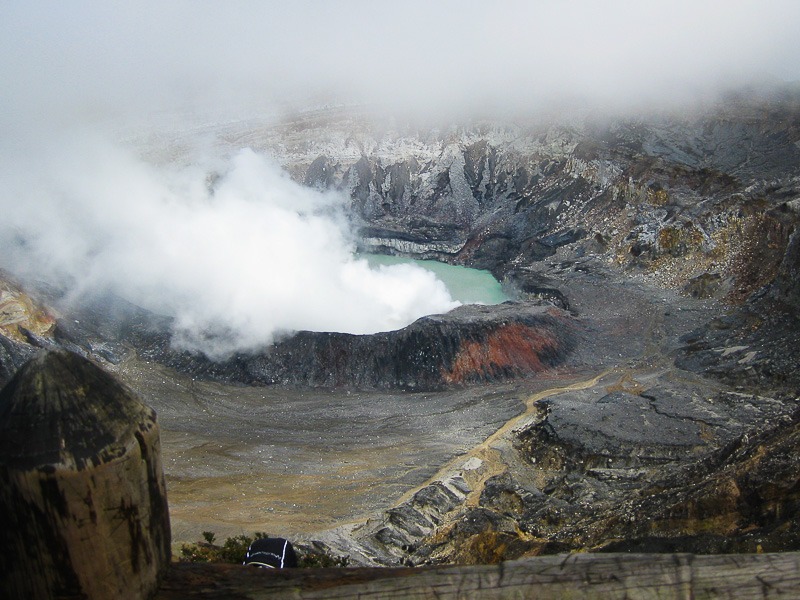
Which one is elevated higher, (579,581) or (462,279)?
(462,279)

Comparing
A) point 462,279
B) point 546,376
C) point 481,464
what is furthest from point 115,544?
point 462,279

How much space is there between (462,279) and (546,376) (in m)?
25.5

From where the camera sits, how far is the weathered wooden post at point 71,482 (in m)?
2.17

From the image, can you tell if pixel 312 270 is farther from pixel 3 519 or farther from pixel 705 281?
pixel 3 519

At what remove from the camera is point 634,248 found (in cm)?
4959

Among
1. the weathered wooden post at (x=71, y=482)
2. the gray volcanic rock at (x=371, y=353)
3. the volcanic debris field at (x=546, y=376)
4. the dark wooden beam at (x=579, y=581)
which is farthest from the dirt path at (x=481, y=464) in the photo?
the weathered wooden post at (x=71, y=482)

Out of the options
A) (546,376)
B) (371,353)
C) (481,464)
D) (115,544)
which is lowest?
(115,544)

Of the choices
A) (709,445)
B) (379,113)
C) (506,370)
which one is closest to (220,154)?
(379,113)

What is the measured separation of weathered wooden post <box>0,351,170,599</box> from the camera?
7.13ft

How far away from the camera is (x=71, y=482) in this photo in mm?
2182

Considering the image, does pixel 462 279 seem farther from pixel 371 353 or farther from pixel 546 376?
pixel 546 376

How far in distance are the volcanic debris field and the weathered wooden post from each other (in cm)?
992

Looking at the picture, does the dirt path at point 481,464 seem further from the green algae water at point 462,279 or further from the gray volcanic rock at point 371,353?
the green algae water at point 462,279

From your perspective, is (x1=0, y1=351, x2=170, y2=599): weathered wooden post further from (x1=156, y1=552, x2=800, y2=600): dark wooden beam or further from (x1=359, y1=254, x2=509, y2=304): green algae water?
(x1=359, y1=254, x2=509, y2=304): green algae water
